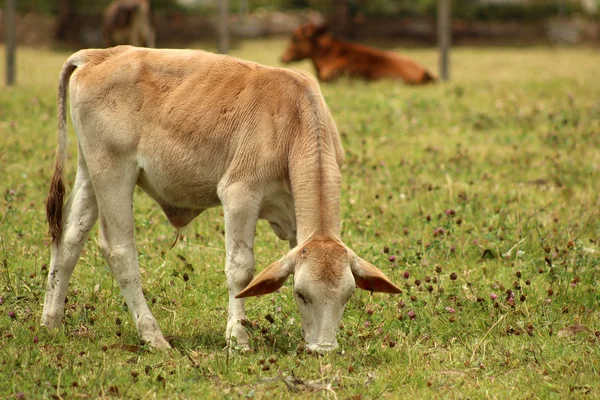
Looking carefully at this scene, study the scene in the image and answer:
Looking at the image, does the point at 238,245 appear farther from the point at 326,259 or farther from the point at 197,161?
the point at 326,259

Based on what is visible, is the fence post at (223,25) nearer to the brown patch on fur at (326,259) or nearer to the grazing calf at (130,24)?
the grazing calf at (130,24)

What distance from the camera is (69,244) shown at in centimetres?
598

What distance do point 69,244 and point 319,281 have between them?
6.23 feet

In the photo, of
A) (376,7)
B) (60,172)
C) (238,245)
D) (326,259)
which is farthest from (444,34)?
(326,259)

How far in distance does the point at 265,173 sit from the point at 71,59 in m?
1.67

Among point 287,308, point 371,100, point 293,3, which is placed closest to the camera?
point 287,308

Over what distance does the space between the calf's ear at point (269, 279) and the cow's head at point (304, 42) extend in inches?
464

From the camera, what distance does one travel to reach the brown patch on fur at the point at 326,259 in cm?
496

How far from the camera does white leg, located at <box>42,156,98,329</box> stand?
5.89 m

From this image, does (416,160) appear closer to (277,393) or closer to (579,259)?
(579,259)

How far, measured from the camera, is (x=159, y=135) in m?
5.72

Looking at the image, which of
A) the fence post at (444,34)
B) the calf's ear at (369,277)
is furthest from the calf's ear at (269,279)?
the fence post at (444,34)

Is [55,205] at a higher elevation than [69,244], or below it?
higher

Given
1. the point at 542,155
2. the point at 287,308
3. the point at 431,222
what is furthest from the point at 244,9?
the point at 287,308
